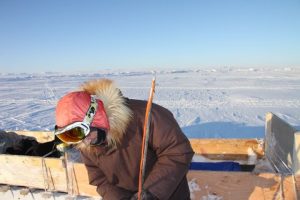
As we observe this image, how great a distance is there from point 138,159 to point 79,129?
42 cm

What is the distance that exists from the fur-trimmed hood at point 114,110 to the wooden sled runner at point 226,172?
120 cm

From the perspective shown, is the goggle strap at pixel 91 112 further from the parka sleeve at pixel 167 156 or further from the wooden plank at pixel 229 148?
the wooden plank at pixel 229 148

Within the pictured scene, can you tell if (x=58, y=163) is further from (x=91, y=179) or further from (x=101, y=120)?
(x=101, y=120)

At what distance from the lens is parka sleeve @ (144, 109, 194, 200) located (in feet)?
5.65

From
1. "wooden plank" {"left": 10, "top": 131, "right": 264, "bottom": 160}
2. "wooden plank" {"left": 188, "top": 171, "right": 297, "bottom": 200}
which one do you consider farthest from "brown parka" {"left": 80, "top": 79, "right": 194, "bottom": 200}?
"wooden plank" {"left": 10, "top": 131, "right": 264, "bottom": 160}

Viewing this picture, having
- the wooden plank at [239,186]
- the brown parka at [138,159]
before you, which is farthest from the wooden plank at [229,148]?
the brown parka at [138,159]

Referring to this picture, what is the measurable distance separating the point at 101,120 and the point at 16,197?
217 centimetres

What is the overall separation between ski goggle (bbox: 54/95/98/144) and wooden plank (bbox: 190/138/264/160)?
2.52 m

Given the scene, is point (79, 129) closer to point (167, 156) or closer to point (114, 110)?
point (114, 110)

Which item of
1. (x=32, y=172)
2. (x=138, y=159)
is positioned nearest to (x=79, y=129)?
(x=138, y=159)

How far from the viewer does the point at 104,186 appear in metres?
2.01

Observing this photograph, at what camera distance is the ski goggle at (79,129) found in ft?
5.43

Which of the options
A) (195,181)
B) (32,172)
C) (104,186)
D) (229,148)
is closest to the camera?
(104,186)

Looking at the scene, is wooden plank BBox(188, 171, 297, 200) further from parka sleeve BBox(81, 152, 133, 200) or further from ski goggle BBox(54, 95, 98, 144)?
ski goggle BBox(54, 95, 98, 144)
